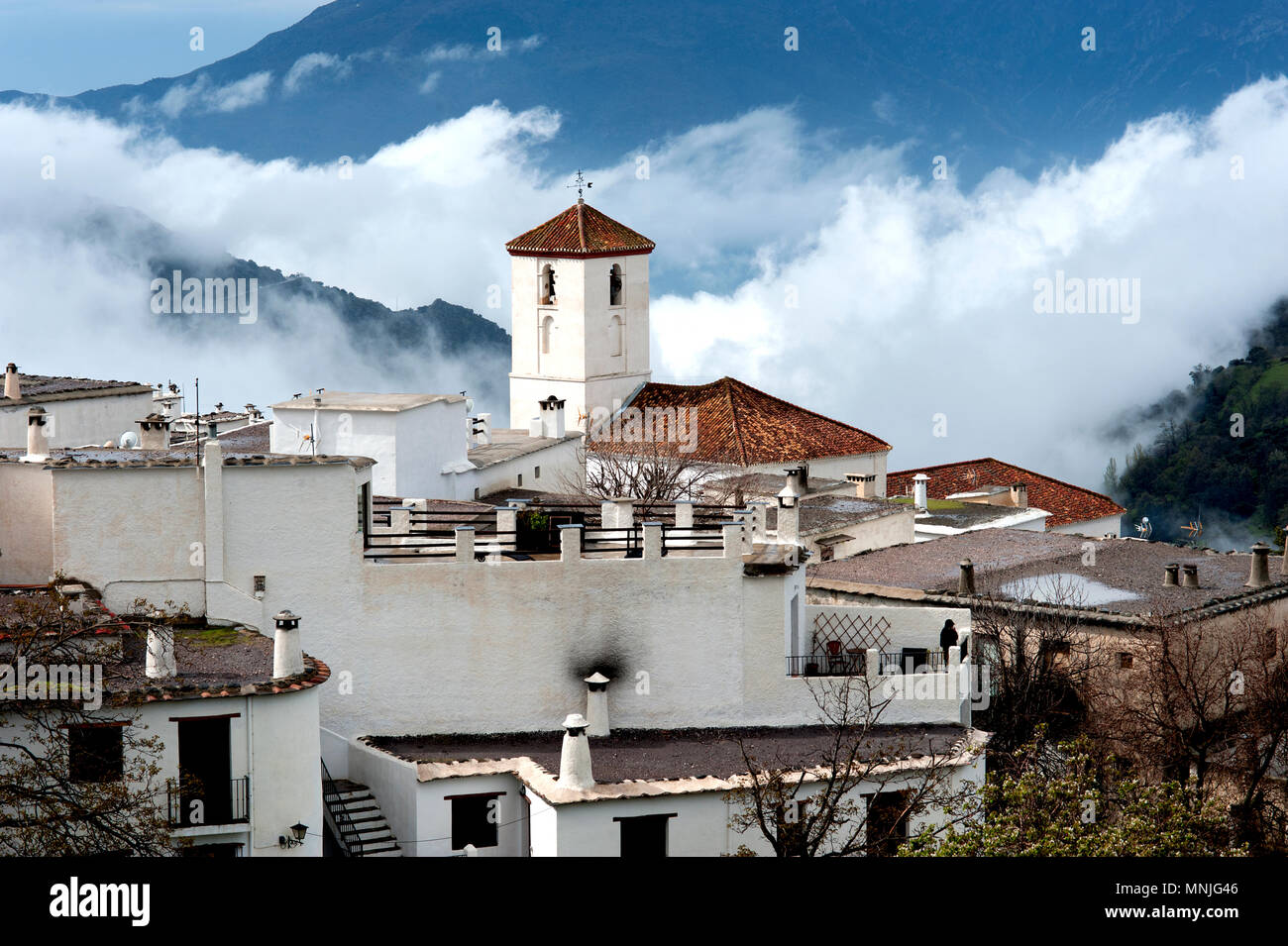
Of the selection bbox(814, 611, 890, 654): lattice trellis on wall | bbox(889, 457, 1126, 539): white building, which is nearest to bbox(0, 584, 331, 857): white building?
bbox(814, 611, 890, 654): lattice trellis on wall

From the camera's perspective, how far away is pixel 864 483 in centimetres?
6250

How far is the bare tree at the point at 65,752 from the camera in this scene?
1852 cm

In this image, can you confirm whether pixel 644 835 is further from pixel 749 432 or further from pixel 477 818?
pixel 749 432

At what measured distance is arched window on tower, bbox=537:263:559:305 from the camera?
230 feet

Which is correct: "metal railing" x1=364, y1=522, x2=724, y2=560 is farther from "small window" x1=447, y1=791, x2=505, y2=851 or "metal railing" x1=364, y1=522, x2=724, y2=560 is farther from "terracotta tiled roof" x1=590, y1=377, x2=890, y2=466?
"terracotta tiled roof" x1=590, y1=377, x2=890, y2=466

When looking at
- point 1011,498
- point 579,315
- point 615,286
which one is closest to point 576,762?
point 1011,498

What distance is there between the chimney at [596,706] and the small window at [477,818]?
2334 mm

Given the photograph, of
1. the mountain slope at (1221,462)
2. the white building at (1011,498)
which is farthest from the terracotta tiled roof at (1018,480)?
the mountain slope at (1221,462)

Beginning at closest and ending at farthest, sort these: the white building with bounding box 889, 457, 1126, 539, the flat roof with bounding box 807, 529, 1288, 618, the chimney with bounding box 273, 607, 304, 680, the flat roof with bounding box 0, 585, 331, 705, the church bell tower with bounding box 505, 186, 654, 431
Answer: the flat roof with bounding box 0, 585, 331, 705, the chimney with bounding box 273, 607, 304, 680, the flat roof with bounding box 807, 529, 1288, 618, the white building with bounding box 889, 457, 1126, 539, the church bell tower with bounding box 505, 186, 654, 431

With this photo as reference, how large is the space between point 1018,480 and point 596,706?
4168 cm

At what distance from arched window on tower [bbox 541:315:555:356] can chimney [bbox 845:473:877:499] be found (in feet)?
42.8

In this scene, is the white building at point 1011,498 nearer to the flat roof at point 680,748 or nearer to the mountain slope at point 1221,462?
the mountain slope at point 1221,462

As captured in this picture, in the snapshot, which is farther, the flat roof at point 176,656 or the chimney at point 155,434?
the chimney at point 155,434
